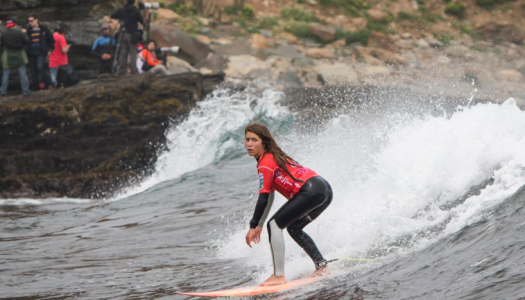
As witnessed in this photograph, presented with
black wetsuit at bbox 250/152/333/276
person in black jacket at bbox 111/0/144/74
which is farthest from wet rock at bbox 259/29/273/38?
black wetsuit at bbox 250/152/333/276

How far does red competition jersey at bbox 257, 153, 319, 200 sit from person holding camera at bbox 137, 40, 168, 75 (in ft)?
38.4

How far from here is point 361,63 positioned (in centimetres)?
3784

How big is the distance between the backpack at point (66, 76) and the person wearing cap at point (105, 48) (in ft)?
2.53

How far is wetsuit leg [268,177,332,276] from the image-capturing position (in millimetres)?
6762

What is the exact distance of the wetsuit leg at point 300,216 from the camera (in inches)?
266

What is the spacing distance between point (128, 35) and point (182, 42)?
16.6m

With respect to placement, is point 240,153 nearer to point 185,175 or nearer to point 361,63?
point 185,175

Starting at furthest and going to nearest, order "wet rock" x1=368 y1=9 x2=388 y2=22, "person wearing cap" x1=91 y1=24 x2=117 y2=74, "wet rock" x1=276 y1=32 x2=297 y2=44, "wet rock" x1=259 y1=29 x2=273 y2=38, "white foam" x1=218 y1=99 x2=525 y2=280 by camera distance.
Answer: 1. "wet rock" x1=368 y1=9 x2=388 y2=22
2. "wet rock" x1=259 y1=29 x2=273 y2=38
3. "wet rock" x1=276 y1=32 x2=297 y2=44
4. "person wearing cap" x1=91 y1=24 x2=117 y2=74
5. "white foam" x1=218 y1=99 x2=525 y2=280

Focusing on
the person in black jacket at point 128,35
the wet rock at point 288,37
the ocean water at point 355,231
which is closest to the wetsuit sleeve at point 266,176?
the ocean water at point 355,231

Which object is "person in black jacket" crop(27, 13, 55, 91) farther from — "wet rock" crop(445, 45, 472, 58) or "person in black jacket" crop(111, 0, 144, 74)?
"wet rock" crop(445, 45, 472, 58)

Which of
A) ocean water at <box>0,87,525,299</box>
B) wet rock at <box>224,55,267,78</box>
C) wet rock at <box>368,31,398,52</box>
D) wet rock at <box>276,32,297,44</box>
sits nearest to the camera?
ocean water at <box>0,87,525,299</box>

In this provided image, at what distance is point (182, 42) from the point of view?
112ft

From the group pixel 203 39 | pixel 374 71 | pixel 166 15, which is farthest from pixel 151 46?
pixel 166 15

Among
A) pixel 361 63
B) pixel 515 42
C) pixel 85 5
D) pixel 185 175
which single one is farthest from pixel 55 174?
pixel 515 42
